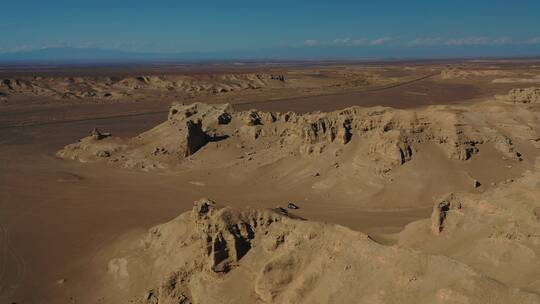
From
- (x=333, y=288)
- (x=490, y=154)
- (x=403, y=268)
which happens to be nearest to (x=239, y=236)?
(x=333, y=288)

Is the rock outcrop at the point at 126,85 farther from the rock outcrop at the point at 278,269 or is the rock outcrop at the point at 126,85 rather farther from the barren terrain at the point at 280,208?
the rock outcrop at the point at 278,269

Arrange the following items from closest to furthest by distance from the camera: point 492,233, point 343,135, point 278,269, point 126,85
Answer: point 492,233, point 278,269, point 343,135, point 126,85

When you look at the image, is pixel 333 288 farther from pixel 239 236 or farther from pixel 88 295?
pixel 88 295

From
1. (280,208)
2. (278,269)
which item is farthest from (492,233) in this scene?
(280,208)

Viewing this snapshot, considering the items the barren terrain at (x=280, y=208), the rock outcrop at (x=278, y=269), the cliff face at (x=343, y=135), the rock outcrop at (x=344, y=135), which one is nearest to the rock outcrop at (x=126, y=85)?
the barren terrain at (x=280, y=208)

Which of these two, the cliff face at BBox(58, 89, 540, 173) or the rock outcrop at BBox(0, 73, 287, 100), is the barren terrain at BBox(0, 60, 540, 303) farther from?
the rock outcrop at BBox(0, 73, 287, 100)

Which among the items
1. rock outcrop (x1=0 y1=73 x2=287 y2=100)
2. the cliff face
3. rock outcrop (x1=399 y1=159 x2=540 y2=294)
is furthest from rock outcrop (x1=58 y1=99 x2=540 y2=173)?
rock outcrop (x1=0 y1=73 x2=287 y2=100)

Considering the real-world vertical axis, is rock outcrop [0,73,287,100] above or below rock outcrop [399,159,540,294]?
below

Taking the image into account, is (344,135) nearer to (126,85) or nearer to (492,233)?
(492,233)
